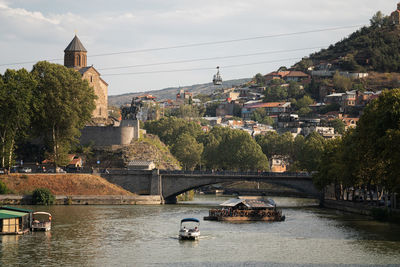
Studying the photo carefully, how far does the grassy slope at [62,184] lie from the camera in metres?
→ 96.1

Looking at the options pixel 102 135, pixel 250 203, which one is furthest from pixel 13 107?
pixel 250 203

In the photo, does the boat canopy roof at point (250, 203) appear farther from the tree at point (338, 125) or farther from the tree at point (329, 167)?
the tree at point (338, 125)

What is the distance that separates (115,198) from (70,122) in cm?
1342

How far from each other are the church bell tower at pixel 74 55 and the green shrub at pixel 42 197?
43590 millimetres

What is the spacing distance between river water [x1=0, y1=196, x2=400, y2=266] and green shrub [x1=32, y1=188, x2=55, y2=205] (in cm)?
1148

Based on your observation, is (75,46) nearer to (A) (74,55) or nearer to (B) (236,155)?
(A) (74,55)

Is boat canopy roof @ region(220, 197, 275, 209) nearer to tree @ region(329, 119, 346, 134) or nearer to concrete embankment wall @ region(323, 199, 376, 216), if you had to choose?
concrete embankment wall @ region(323, 199, 376, 216)

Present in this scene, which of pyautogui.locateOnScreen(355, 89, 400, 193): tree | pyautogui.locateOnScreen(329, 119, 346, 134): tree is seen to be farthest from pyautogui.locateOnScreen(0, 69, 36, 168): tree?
pyautogui.locateOnScreen(329, 119, 346, 134): tree

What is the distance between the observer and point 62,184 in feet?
322

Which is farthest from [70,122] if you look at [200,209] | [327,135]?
[327,135]

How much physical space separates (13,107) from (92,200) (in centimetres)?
1604

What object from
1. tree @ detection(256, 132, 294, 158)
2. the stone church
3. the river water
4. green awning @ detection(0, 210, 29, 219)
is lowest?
the river water

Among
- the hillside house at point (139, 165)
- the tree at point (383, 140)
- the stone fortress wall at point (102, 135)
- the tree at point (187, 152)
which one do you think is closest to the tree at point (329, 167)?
the tree at point (383, 140)

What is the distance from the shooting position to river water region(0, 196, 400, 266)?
52.2 meters
